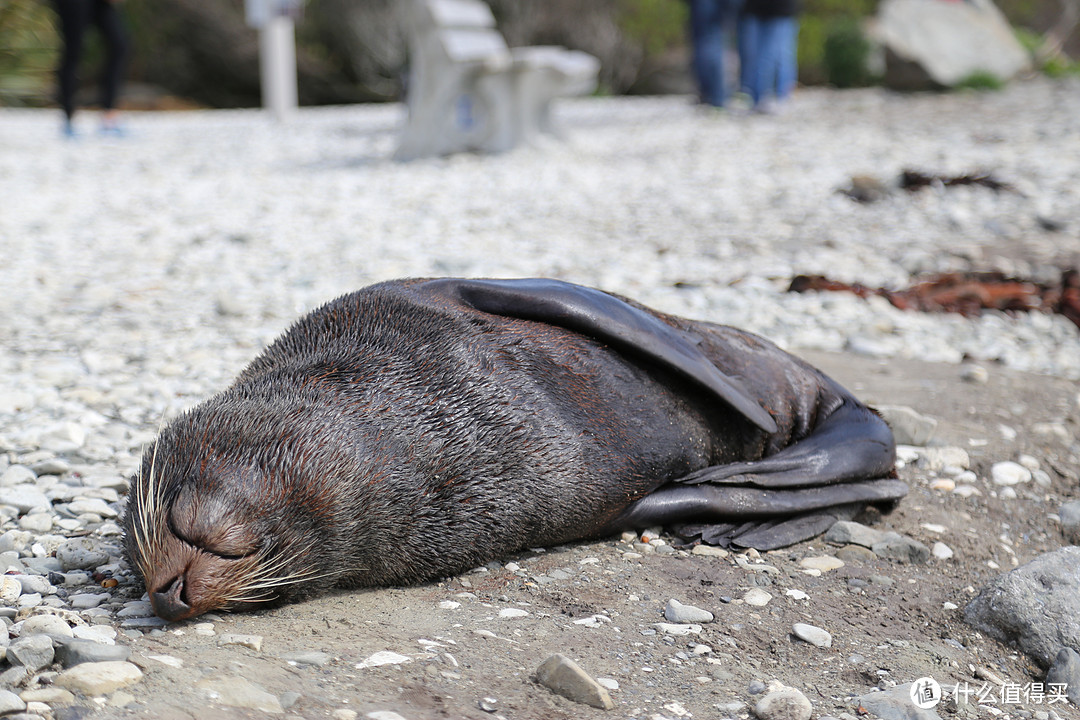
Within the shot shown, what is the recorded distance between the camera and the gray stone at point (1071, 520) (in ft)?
10.9

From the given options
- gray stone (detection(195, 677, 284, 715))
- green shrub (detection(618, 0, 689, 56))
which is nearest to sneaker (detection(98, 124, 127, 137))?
green shrub (detection(618, 0, 689, 56))

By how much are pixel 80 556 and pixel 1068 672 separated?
2.35m

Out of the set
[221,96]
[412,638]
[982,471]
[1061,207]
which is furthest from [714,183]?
[221,96]

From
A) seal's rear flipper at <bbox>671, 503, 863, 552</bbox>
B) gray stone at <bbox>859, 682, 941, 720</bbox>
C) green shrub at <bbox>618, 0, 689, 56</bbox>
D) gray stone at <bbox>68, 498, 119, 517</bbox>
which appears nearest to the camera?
gray stone at <bbox>859, 682, 941, 720</bbox>

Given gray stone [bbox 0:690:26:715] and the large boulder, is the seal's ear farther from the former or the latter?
the large boulder

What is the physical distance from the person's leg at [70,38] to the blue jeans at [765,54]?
22.8 ft

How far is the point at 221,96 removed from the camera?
63.3 ft

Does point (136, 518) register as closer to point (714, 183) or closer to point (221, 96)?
point (714, 183)

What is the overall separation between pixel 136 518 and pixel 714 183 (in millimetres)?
7322

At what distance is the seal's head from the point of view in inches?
84.8

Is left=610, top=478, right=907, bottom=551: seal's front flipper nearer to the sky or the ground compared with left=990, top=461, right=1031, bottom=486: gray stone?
nearer to the sky

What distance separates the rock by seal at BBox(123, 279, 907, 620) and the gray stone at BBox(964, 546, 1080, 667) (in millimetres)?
579

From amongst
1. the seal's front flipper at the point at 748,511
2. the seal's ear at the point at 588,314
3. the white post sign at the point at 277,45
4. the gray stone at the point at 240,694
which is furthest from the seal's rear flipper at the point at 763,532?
the white post sign at the point at 277,45

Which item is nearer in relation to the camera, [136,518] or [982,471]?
[136,518]
